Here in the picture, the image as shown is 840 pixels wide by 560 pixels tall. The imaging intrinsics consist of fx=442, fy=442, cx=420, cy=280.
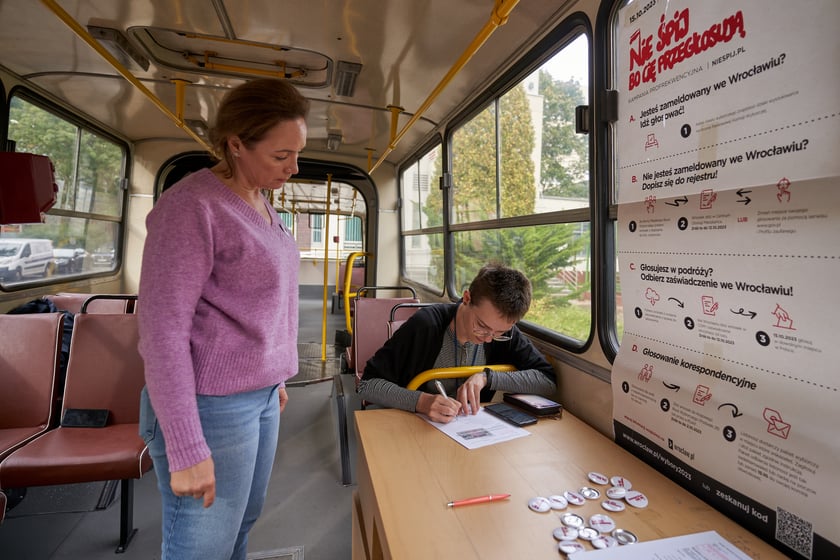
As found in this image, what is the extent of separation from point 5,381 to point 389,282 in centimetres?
443

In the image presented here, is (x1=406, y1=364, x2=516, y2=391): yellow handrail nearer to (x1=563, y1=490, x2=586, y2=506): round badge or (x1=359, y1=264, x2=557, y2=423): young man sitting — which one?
(x1=359, y1=264, x2=557, y2=423): young man sitting

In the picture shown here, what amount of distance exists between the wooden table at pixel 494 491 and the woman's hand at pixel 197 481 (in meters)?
0.42

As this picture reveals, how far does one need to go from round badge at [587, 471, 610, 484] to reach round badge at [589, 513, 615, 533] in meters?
0.18

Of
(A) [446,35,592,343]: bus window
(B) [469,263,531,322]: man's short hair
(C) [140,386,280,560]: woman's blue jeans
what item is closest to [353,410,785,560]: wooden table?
(C) [140,386,280,560]: woman's blue jeans

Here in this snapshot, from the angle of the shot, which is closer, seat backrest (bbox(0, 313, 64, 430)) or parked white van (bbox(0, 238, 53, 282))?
seat backrest (bbox(0, 313, 64, 430))

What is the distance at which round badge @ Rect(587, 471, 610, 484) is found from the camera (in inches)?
51.8

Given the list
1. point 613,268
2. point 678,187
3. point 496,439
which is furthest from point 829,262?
point 496,439

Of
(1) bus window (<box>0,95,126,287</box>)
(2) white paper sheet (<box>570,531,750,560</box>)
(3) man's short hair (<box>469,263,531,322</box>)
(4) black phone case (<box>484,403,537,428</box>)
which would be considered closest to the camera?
(2) white paper sheet (<box>570,531,750,560</box>)

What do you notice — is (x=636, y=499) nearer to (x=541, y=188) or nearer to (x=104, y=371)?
(x=541, y=188)

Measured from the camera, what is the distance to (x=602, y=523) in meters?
1.11

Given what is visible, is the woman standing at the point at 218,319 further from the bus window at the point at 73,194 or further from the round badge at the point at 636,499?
the bus window at the point at 73,194

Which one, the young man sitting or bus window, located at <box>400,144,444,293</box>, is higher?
bus window, located at <box>400,144,444,293</box>

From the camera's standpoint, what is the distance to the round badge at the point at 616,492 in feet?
4.05

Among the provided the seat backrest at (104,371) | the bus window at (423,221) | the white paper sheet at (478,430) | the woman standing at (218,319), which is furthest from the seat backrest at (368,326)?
the woman standing at (218,319)
